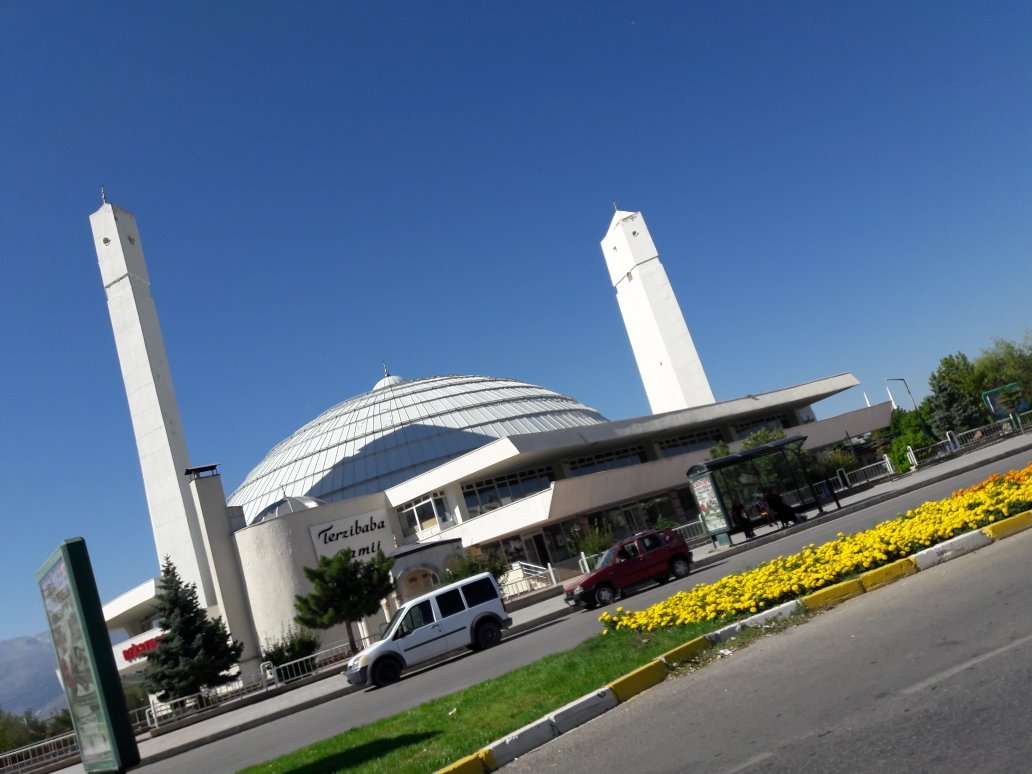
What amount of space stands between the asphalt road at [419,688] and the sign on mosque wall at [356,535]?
1999 cm

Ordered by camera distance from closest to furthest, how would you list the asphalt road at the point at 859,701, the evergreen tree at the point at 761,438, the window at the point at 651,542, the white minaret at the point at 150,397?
the asphalt road at the point at 859,701 < the window at the point at 651,542 < the white minaret at the point at 150,397 < the evergreen tree at the point at 761,438

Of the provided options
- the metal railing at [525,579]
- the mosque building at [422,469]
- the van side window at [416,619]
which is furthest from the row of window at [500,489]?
the van side window at [416,619]

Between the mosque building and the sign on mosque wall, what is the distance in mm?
80

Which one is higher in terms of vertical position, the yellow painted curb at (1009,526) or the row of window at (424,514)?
the row of window at (424,514)

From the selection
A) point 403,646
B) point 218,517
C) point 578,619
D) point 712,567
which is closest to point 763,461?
point 712,567

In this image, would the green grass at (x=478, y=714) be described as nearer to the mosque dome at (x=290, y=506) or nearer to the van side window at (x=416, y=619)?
the van side window at (x=416, y=619)

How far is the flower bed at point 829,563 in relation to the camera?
33.1ft

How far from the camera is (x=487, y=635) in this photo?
18.4m

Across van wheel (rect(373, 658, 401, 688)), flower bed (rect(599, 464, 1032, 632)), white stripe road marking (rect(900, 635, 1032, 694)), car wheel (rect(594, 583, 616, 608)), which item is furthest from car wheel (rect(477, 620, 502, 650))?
white stripe road marking (rect(900, 635, 1032, 694))

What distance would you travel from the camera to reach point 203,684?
26.5 m

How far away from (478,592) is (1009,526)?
11.2 meters

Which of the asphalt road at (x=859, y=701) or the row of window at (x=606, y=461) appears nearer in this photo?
the asphalt road at (x=859, y=701)

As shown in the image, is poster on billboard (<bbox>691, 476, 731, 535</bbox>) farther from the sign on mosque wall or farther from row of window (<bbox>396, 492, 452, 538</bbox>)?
row of window (<bbox>396, 492, 452, 538</bbox>)

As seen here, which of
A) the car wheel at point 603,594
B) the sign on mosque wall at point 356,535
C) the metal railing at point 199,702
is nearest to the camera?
the car wheel at point 603,594
